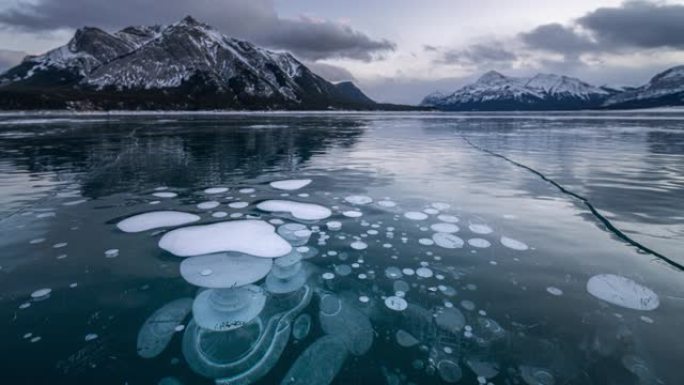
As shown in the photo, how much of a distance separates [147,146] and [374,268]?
24.3m

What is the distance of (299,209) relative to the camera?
1084 centimetres

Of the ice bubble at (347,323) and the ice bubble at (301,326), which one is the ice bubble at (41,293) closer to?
the ice bubble at (301,326)

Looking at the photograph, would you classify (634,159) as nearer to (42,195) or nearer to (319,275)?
(319,275)

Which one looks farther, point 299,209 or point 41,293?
point 299,209

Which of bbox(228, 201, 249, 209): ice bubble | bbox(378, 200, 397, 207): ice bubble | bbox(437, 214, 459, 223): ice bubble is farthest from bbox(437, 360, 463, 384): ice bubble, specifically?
bbox(228, 201, 249, 209): ice bubble

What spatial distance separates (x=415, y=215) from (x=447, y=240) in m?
1.89

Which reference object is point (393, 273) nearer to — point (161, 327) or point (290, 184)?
point (161, 327)

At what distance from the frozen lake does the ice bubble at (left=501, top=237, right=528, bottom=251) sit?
63mm

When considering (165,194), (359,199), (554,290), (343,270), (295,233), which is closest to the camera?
(554,290)

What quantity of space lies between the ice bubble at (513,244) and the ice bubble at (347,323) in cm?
→ 405

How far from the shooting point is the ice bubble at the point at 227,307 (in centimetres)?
528

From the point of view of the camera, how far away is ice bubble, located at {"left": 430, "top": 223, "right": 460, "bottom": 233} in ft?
29.4

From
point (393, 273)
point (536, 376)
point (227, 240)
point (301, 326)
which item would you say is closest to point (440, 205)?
point (393, 273)

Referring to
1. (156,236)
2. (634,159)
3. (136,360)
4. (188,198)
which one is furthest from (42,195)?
(634,159)
